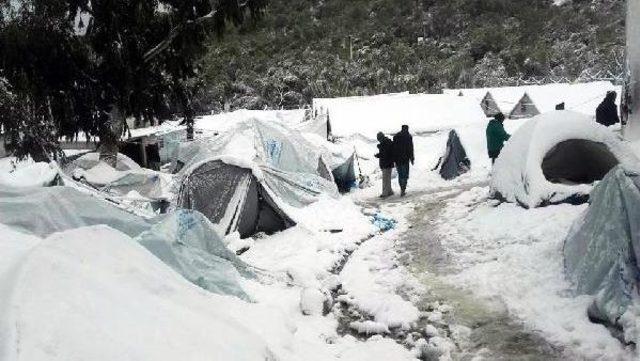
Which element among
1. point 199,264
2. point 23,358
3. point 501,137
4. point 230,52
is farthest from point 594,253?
point 230,52

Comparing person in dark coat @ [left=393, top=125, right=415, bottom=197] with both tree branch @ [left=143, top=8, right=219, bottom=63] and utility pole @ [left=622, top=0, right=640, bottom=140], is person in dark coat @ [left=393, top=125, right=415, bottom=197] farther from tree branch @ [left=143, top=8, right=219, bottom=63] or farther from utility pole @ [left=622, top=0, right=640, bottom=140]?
tree branch @ [left=143, top=8, right=219, bottom=63]

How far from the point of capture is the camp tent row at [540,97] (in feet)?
96.8

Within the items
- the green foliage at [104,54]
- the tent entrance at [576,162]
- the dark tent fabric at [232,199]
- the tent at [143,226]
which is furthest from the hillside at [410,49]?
the tent at [143,226]

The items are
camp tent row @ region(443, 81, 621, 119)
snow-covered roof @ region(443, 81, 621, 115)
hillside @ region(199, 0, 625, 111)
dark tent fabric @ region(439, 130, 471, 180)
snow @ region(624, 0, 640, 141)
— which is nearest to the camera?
snow @ region(624, 0, 640, 141)

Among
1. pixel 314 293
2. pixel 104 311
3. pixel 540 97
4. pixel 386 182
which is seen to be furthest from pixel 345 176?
pixel 540 97

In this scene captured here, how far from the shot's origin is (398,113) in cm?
2853

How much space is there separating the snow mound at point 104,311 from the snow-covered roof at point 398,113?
22.3 meters

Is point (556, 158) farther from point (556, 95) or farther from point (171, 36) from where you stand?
point (556, 95)

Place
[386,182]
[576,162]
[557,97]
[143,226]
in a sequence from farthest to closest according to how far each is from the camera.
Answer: [557,97] < [386,182] < [576,162] < [143,226]

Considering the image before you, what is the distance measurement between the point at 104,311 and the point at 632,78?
471 inches

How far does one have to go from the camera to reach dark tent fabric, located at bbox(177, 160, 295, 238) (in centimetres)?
1009

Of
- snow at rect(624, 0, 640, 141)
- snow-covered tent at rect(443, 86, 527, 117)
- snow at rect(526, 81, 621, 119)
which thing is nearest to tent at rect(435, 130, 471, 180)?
snow at rect(624, 0, 640, 141)

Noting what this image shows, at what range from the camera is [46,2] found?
13.6 metres

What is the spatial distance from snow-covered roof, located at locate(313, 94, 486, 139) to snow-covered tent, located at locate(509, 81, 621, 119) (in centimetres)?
565
